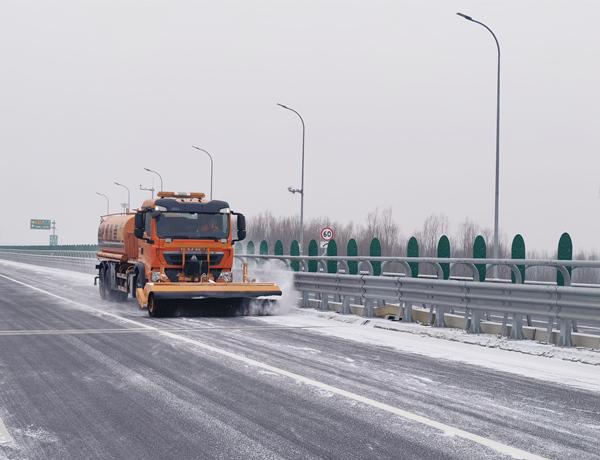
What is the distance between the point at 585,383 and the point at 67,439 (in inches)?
214

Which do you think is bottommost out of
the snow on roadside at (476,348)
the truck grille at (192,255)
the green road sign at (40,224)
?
the snow on roadside at (476,348)

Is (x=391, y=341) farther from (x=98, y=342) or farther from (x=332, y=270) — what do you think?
(x=332, y=270)

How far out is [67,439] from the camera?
20.5 ft

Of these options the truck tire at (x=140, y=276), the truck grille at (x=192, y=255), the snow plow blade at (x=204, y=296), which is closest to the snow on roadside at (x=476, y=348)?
the snow plow blade at (x=204, y=296)

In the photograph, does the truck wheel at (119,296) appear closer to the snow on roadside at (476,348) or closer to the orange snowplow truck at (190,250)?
the orange snowplow truck at (190,250)

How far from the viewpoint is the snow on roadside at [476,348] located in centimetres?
995

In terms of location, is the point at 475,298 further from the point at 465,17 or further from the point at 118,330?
the point at 465,17

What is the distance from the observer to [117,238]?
23.6 meters

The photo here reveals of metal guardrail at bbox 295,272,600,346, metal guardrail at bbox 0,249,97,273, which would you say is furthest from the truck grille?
metal guardrail at bbox 0,249,97,273

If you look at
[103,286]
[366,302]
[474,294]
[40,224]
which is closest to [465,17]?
[103,286]

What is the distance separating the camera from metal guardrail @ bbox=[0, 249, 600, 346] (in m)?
11.8

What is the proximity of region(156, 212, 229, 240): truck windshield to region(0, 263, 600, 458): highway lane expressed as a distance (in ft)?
22.2

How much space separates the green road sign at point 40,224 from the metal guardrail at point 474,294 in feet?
575

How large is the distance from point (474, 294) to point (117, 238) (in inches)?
491
